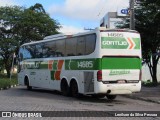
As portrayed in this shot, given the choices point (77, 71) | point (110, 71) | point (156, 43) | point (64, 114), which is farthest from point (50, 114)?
point (156, 43)

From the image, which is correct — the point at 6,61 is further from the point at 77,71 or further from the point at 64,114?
the point at 64,114

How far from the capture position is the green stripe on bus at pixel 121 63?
20188mm

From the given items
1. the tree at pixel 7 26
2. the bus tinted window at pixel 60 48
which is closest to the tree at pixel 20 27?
the tree at pixel 7 26

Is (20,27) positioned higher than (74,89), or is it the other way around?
(20,27)

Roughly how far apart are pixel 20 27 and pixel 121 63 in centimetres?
4224

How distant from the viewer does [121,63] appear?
20.5m

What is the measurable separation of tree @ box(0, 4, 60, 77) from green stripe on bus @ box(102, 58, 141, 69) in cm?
4009

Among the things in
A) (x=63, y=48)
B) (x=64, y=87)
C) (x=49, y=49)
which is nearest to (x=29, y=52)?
(x=49, y=49)

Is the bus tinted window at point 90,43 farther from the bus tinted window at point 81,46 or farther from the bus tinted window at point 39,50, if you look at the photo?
the bus tinted window at point 39,50

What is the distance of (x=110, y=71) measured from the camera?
20172mm

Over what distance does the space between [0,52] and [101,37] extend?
4405 cm

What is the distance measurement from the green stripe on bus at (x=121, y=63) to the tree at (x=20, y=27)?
4009cm

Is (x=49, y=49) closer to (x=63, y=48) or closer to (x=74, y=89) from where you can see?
(x=63, y=48)

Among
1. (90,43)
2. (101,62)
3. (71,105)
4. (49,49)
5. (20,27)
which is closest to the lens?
(71,105)
